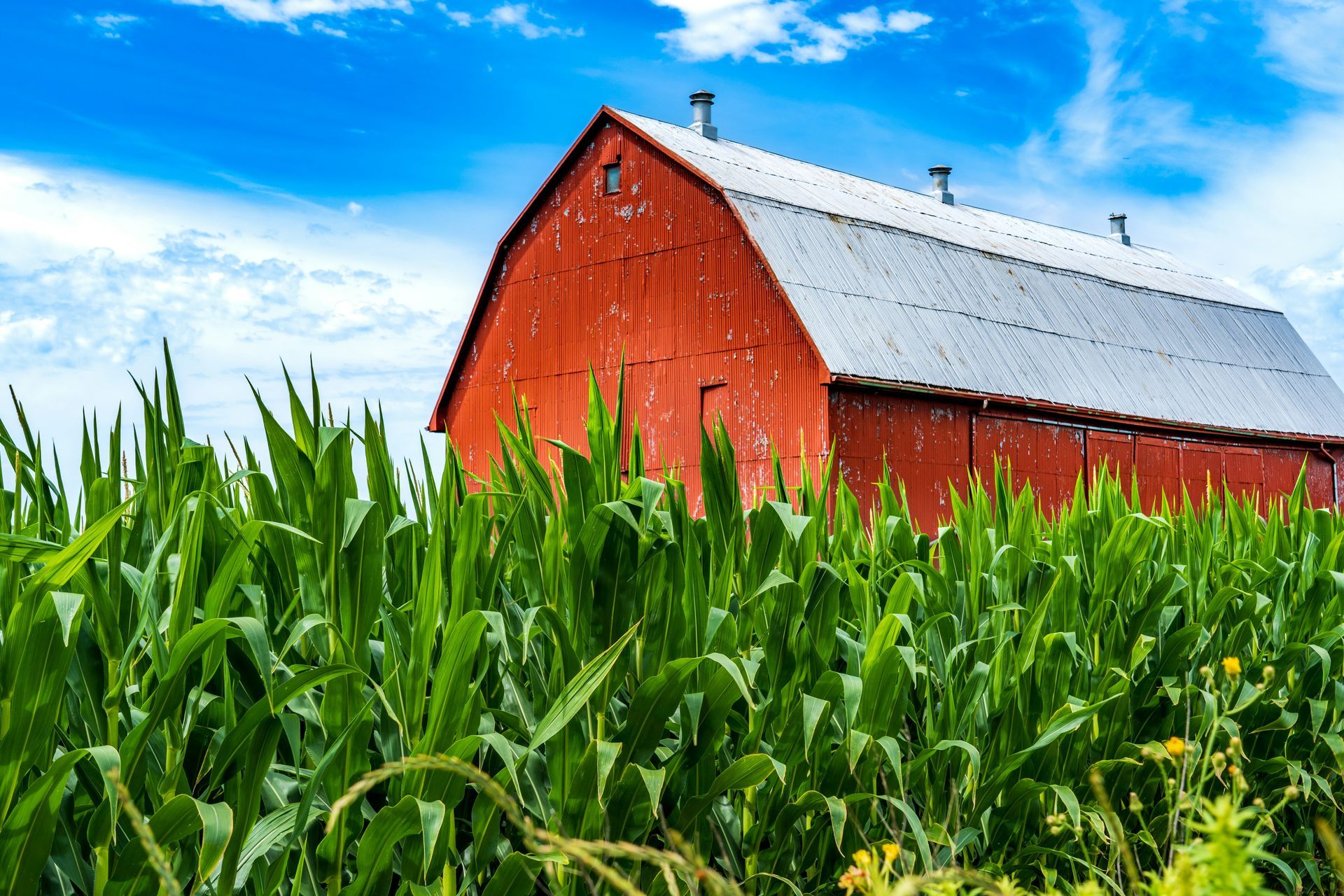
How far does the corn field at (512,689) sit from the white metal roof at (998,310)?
30.4 feet

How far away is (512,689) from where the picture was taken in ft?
8.59

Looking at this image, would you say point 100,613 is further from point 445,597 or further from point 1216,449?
point 1216,449

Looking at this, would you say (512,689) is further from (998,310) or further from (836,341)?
(998,310)

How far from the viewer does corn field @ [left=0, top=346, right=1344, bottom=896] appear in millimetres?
2207

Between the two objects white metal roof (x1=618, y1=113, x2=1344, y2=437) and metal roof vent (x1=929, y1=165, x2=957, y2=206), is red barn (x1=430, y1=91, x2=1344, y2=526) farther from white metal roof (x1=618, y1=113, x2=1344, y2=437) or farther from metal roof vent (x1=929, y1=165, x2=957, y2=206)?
metal roof vent (x1=929, y1=165, x2=957, y2=206)

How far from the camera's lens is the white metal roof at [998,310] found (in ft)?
44.5

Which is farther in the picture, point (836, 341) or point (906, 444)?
point (906, 444)

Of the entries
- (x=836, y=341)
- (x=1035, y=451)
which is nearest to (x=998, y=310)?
(x=1035, y=451)

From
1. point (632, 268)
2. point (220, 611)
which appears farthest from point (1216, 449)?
point (220, 611)

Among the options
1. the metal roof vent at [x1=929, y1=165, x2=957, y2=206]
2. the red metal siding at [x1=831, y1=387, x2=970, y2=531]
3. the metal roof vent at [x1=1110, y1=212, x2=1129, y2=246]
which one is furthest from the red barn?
the metal roof vent at [x1=1110, y1=212, x2=1129, y2=246]

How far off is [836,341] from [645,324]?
2.72m

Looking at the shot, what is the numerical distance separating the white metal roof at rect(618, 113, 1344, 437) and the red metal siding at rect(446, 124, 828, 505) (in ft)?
1.35

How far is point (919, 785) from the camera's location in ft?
10.5

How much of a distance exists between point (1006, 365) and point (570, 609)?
12.7 metres
